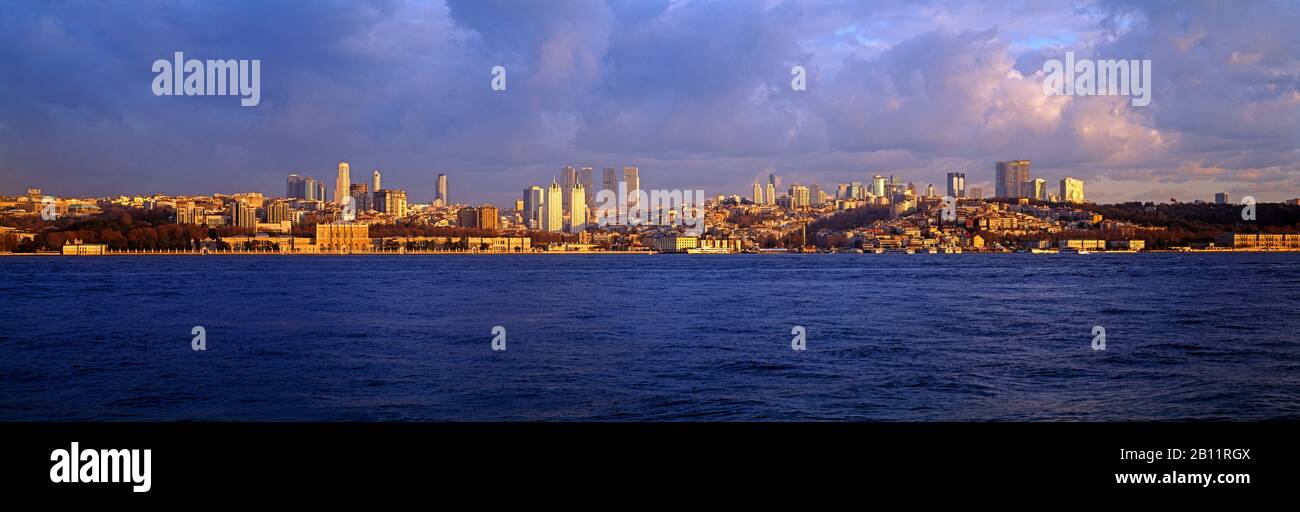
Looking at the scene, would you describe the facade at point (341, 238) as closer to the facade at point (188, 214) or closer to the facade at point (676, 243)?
the facade at point (188, 214)

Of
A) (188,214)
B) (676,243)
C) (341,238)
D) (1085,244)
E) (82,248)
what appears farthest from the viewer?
(676,243)

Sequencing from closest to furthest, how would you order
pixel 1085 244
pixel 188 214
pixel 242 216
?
1. pixel 1085 244
2. pixel 188 214
3. pixel 242 216

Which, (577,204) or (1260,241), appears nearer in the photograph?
(1260,241)
